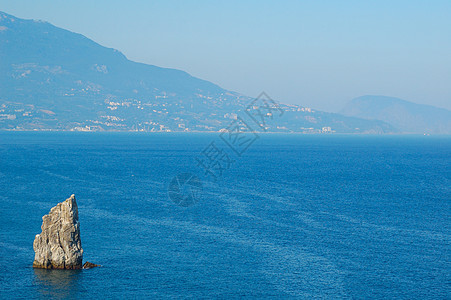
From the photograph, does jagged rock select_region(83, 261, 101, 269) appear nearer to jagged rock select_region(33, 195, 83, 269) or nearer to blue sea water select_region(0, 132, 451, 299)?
jagged rock select_region(33, 195, 83, 269)

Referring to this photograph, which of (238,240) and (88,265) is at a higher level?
(238,240)

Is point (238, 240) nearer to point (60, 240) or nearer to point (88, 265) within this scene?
point (88, 265)

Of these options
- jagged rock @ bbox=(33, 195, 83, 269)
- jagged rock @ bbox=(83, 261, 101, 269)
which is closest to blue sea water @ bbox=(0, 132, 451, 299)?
jagged rock @ bbox=(83, 261, 101, 269)

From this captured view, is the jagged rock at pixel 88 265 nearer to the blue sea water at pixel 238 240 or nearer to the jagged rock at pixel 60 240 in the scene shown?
the jagged rock at pixel 60 240

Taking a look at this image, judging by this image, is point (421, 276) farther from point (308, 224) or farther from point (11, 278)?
point (11, 278)

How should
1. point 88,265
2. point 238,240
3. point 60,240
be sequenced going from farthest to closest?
point 238,240
point 88,265
point 60,240

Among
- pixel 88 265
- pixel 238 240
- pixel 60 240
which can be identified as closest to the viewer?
pixel 60 240

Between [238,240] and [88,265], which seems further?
[238,240]

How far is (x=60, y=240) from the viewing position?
226ft

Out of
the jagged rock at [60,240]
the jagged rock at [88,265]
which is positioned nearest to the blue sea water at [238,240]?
the jagged rock at [88,265]

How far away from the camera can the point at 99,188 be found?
139125mm

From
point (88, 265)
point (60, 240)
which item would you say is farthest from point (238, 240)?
point (60, 240)

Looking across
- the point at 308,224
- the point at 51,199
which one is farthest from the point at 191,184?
the point at 308,224

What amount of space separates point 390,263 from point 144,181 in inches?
3639
